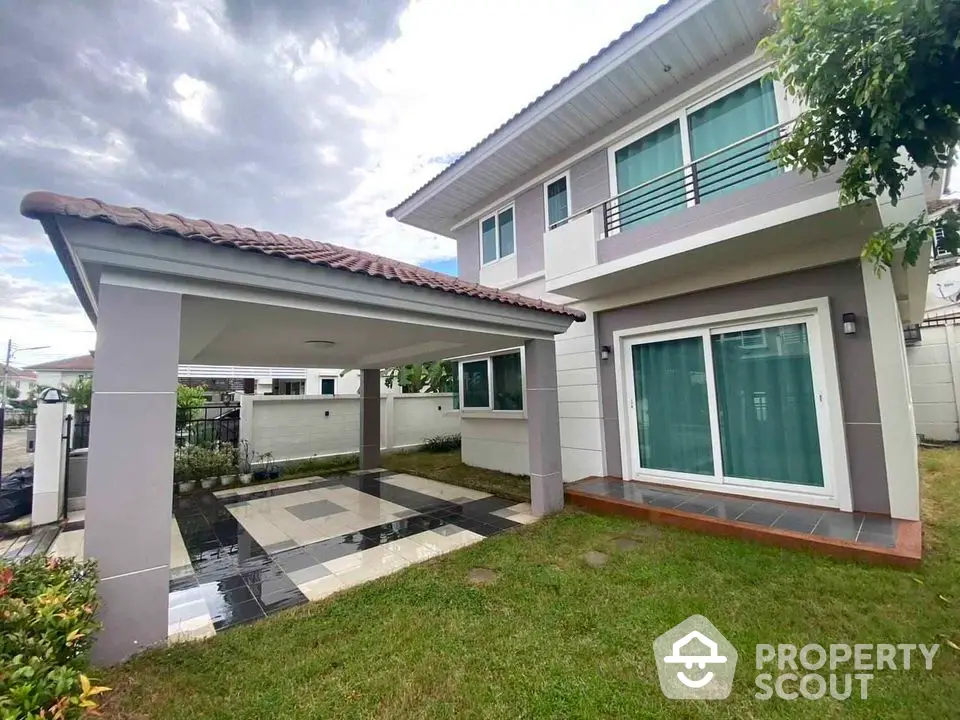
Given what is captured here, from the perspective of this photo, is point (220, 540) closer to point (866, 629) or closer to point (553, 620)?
point (553, 620)

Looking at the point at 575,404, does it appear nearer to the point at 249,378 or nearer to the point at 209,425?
the point at 209,425

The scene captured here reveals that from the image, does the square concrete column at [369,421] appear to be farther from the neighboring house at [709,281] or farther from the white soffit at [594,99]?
the neighboring house at [709,281]

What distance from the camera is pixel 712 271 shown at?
7.40m

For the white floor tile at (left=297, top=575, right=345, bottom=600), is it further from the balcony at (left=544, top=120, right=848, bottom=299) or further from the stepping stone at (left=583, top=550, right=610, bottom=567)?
the balcony at (left=544, top=120, right=848, bottom=299)

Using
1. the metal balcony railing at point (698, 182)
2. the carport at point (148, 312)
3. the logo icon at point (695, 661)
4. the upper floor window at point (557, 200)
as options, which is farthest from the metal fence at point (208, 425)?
the logo icon at point (695, 661)

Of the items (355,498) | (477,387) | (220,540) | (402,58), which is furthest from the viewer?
(477,387)

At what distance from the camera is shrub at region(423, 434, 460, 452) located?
16.3 metres

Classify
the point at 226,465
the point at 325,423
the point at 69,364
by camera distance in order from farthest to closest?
the point at 69,364
the point at 325,423
the point at 226,465

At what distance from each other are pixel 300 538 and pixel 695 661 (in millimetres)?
5552

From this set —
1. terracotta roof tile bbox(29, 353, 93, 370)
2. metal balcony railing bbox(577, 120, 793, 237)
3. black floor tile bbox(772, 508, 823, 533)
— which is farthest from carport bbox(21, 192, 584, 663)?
terracotta roof tile bbox(29, 353, 93, 370)

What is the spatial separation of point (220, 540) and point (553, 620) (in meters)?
5.43

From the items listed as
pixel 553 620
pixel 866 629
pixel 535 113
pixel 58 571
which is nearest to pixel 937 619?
pixel 866 629

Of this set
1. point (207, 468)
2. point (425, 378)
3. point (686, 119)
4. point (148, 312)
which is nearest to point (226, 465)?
point (207, 468)

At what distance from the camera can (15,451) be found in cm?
1568
